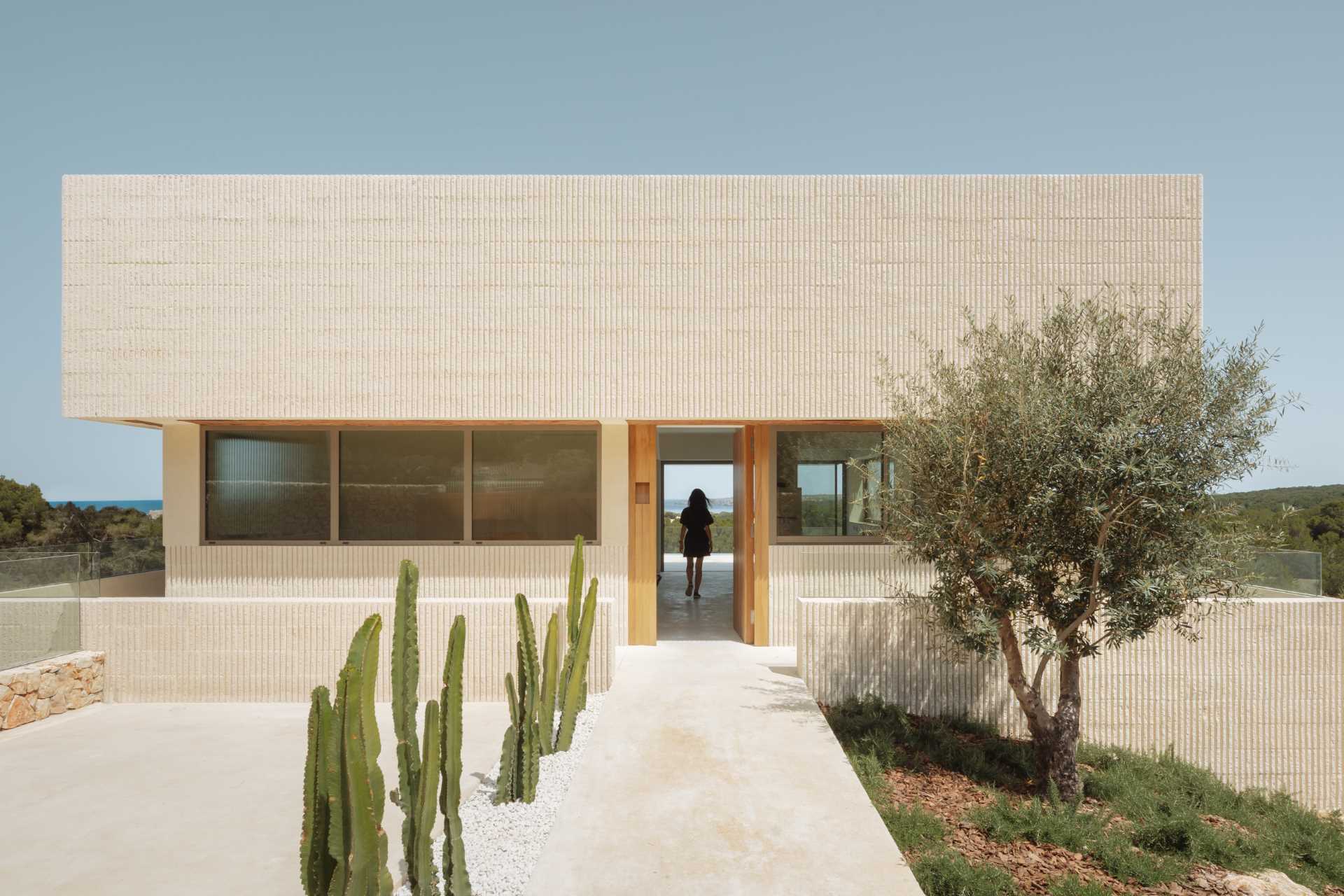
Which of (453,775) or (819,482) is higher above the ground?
(819,482)

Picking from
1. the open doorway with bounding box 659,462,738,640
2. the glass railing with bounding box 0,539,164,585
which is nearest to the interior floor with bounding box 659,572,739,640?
the open doorway with bounding box 659,462,738,640

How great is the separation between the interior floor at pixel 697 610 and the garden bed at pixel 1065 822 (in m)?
2.72

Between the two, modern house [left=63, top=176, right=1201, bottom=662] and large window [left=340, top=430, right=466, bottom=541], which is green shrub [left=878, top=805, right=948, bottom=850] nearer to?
modern house [left=63, top=176, right=1201, bottom=662]

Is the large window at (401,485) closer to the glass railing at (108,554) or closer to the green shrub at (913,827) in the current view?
the glass railing at (108,554)

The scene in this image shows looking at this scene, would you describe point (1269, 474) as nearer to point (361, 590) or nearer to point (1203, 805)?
point (1203, 805)

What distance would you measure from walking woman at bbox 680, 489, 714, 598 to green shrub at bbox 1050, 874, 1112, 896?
7.49 m

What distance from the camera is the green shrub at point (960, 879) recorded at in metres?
3.99

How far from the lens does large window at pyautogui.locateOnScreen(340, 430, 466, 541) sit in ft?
28.4

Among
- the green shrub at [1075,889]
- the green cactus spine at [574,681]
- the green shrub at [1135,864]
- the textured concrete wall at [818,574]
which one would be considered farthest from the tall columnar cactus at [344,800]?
the textured concrete wall at [818,574]

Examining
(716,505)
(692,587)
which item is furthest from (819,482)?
(716,505)

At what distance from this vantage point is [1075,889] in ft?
13.4

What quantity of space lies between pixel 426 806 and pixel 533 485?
220 inches

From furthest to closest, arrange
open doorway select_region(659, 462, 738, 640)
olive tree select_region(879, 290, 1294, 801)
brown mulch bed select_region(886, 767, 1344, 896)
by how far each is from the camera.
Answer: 1. open doorway select_region(659, 462, 738, 640)
2. olive tree select_region(879, 290, 1294, 801)
3. brown mulch bed select_region(886, 767, 1344, 896)

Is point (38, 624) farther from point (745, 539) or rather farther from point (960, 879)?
point (960, 879)
